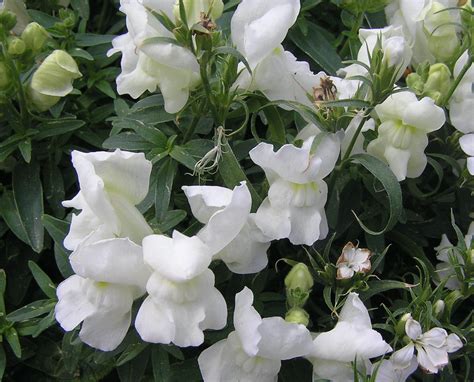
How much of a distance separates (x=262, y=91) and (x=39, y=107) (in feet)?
1.37

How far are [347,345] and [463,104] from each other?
50 centimetres

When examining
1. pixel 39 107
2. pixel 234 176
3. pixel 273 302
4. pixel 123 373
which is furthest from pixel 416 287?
pixel 39 107

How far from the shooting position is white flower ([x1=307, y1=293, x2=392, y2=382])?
44.5 inches

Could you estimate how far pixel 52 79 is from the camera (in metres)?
1.42

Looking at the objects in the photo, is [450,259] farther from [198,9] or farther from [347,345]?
[198,9]

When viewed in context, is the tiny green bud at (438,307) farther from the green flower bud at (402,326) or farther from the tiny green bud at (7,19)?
the tiny green bud at (7,19)

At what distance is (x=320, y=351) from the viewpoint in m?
1.16

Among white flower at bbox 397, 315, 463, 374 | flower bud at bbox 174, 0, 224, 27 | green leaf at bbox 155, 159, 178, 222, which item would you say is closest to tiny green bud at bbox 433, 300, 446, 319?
white flower at bbox 397, 315, 463, 374

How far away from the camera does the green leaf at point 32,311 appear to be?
4.20ft

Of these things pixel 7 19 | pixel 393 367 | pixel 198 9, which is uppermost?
pixel 198 9

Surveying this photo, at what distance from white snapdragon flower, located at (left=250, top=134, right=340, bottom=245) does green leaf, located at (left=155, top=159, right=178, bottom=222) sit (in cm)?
15

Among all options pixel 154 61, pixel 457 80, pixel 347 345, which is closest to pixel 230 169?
pixel 154 61

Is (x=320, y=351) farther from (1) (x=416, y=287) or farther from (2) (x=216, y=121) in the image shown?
(2) (x=216, y=121)

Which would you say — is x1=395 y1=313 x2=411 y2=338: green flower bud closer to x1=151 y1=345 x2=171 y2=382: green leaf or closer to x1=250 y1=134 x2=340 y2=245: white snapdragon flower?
x1=250 y1=134 x2=340 y2=245: white snapdragon flower
